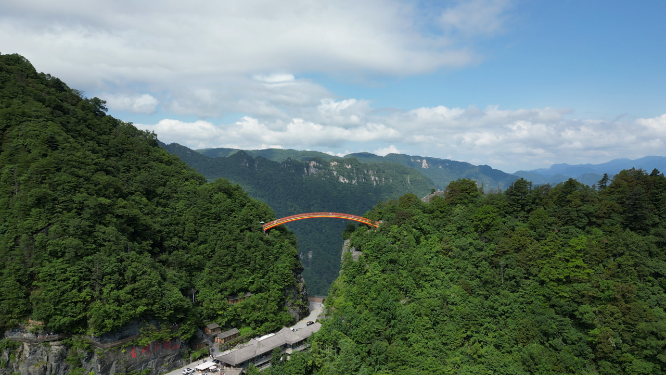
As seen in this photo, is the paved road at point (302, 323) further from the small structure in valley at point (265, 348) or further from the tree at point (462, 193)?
the tree at point (462, 193)

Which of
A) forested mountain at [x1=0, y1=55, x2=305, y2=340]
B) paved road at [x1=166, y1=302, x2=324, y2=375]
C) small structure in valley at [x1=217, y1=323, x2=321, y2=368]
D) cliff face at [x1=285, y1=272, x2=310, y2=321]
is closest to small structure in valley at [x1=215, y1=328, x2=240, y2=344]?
paved road at [x1=166, y1=302, x2=324, y2=375]

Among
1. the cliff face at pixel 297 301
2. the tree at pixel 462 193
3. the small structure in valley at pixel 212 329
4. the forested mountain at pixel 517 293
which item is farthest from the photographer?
the cliff face at pixel 297 301

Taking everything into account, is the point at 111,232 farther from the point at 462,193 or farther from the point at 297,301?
the point at 462,193

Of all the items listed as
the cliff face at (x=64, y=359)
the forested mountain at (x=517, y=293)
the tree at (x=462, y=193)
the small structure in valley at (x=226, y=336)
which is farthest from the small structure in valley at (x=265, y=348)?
the tree at (x=462, y=193)

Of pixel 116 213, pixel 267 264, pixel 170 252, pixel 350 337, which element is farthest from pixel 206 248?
pixel 350 337

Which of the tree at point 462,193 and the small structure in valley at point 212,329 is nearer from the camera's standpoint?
the small structure in valley at point 212,329

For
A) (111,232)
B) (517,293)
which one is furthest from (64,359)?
(517,293)
